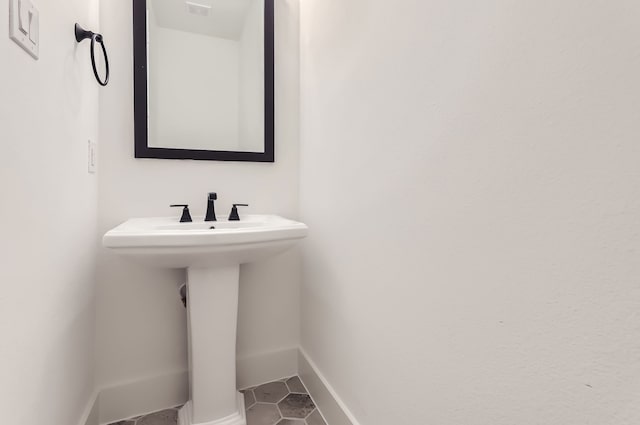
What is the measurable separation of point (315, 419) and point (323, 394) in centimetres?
10

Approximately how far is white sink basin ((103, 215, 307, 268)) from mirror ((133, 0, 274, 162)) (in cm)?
44

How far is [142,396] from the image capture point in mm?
1255

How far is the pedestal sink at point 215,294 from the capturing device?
924mm

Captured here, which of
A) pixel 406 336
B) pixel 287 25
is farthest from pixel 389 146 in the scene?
pixel 287 25

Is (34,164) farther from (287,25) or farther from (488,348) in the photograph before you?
(287,25)

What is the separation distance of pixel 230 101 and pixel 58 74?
2.27ft

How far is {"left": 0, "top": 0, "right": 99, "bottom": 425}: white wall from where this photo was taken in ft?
1.88

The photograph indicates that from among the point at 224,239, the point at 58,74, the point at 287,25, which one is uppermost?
the point at 287,25

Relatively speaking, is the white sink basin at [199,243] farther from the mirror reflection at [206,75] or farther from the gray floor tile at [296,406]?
the gray floor tile at [296,406]

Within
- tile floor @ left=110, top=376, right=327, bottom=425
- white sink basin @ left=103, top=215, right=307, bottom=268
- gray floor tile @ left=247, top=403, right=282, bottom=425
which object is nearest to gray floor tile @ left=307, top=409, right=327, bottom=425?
tile floor @ left=110, top=376, right=327, bottom=425

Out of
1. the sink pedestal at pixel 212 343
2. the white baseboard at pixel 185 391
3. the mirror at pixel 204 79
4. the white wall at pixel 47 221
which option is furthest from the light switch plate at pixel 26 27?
the white baseboard at pixel 185 391

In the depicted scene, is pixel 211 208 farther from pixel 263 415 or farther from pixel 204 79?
pixel 263 415

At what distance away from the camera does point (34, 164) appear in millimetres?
673

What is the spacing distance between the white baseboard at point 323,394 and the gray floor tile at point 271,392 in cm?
10
